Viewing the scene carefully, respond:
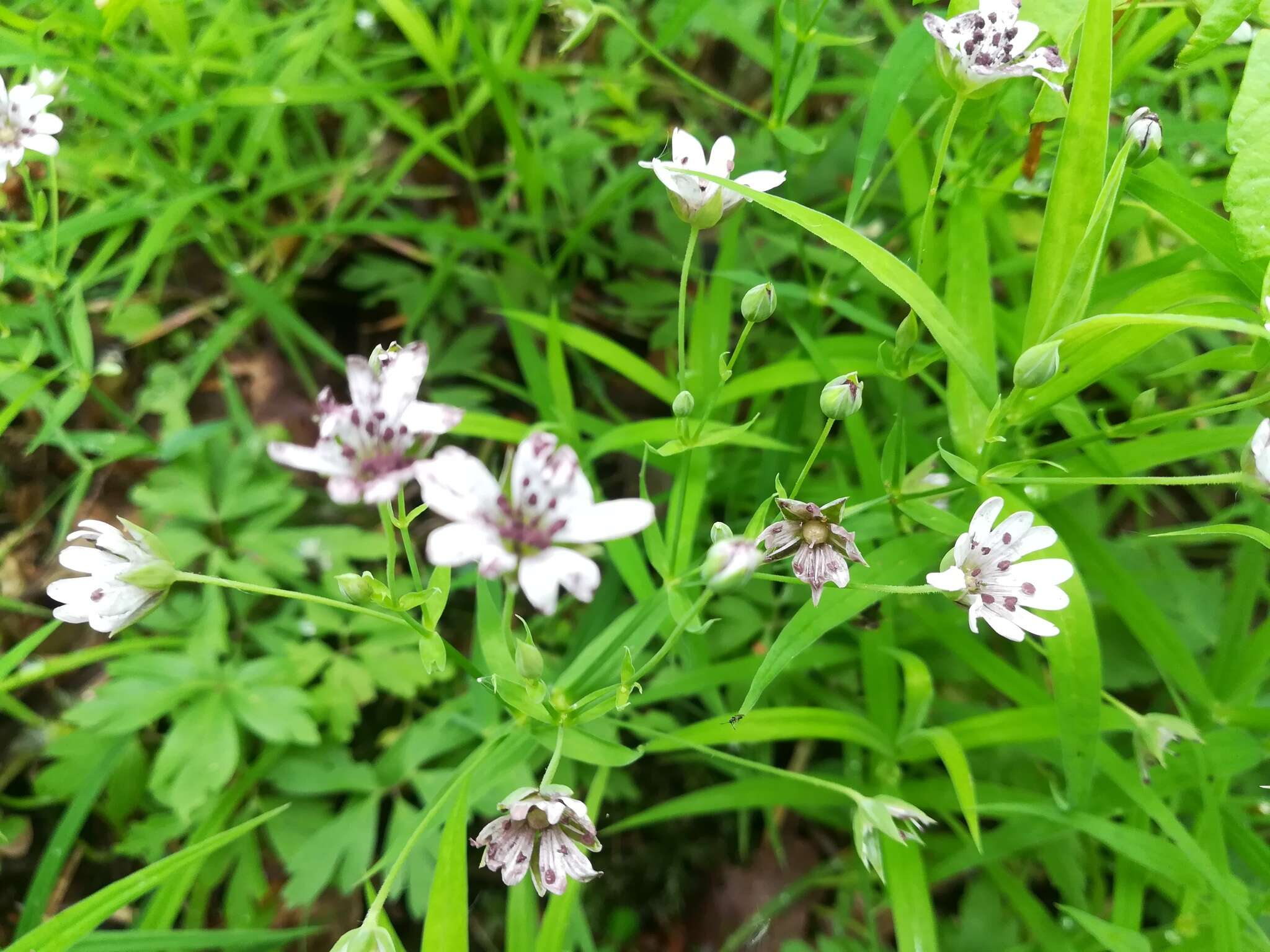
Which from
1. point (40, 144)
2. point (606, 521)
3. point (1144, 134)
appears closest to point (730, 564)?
point (606, 521)

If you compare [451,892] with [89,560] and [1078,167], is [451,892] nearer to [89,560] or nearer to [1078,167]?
[89,560]

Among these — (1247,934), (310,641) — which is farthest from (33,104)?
(1247,934)

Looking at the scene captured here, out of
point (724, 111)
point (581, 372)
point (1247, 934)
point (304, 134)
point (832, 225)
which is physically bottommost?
point (1247, 934)

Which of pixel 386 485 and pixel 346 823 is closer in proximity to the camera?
pixel 386 485

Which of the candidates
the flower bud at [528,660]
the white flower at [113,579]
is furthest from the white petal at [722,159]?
the white flower at [113,579]

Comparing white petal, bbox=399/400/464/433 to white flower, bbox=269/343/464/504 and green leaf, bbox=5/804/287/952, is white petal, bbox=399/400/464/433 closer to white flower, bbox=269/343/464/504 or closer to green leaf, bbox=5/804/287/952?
white flower, bbox=269/343/464/504

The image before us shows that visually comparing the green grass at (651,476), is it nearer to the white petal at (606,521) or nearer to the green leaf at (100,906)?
the green leaf at (100,906)

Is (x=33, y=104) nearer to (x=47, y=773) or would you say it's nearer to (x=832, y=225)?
(x=47, y=773)
